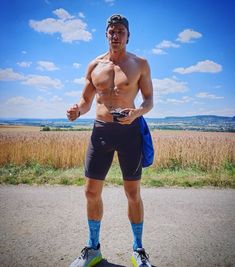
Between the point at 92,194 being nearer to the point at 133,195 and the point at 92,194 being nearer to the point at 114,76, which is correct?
the point at 133,195

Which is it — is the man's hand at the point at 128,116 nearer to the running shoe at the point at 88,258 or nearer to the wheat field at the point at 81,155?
the running shoe at the point at 88,258

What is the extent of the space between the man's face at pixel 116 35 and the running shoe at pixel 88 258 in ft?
6.82

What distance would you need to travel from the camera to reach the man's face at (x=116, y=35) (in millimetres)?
2852

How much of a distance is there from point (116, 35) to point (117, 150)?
45.9 inches

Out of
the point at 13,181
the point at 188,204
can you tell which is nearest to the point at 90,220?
the point at 188,204

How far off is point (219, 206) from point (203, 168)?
14.1ft

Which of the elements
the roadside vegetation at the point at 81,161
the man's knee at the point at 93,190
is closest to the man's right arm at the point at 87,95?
the man's knee at the point at 93,190

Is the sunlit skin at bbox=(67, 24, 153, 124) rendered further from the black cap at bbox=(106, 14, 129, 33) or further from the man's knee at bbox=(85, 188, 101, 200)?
the man's knee at bbox=(85, 188, 101, 200)

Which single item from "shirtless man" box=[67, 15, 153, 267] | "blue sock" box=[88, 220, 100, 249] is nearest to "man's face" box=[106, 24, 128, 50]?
"shirtless man" box=[67, 15, 153, 267]

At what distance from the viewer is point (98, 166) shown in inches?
110

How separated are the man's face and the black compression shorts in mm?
803

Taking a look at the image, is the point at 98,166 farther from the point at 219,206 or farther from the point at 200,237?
the point at 219,206

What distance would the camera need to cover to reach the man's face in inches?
112

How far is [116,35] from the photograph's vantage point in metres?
2.86
